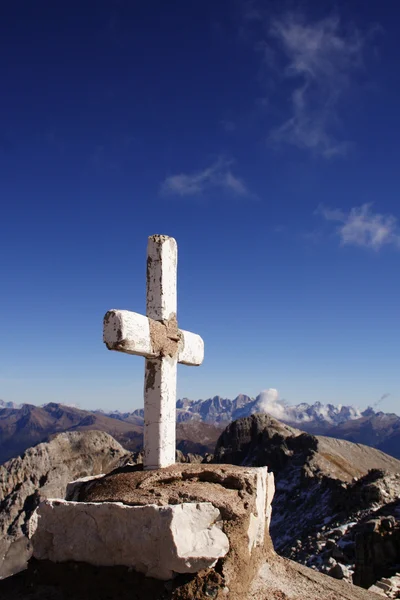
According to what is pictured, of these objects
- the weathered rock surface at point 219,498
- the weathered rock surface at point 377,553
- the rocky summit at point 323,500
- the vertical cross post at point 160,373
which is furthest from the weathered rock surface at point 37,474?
the weathered rock surface at point 219,498

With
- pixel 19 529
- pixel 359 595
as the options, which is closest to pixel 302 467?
pixel 19 529

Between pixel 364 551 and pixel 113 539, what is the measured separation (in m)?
14.6

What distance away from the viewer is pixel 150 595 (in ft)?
20.4

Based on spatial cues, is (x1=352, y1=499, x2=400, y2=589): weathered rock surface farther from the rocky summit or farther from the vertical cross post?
the vertical cross post

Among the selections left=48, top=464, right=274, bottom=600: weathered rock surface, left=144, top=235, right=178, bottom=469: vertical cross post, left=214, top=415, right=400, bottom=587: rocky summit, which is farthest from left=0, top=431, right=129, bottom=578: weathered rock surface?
left=48, top=464, right=274, bottom=600: weathered rock surface

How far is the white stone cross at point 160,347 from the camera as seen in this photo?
8.45m

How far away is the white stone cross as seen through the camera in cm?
845

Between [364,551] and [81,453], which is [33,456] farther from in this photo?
[364,551]

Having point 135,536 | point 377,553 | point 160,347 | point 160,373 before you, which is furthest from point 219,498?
point 377,553

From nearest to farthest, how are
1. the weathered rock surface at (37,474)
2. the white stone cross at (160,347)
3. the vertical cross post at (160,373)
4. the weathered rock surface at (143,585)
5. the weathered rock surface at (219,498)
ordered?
the weathered rock surface at (143,585) → the weathered rock surface at (219,498) → the white stone cross at (160,347) → the vertical cross post at (160,373) → the weathered rock surface at (37,474)

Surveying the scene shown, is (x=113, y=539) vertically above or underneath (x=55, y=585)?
above

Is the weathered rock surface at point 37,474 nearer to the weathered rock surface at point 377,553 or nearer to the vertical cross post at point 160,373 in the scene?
the weathered rock surface at point 377,553

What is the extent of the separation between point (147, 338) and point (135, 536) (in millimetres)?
3086

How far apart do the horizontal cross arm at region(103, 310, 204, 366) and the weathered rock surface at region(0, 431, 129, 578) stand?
135 feet
